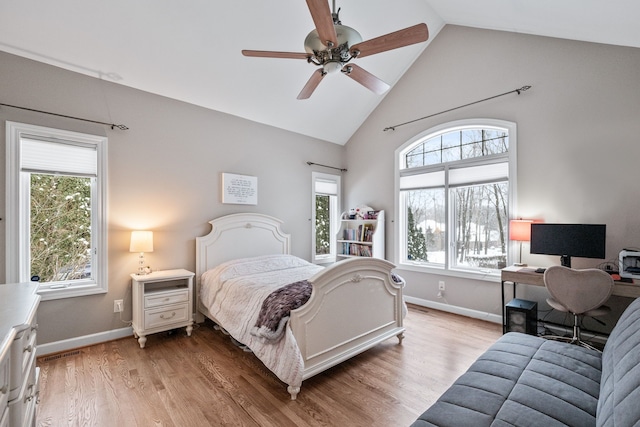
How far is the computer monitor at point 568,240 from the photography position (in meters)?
2.68

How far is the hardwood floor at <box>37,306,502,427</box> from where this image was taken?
1905 mm

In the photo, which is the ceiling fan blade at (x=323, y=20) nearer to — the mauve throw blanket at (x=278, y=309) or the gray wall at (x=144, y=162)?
the mauve throw blanket at (x=278, y=309)

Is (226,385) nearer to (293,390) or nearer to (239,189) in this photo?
(293,390)

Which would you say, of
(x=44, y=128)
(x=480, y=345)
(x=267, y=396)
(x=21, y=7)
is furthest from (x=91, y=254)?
(x=480, y=345)

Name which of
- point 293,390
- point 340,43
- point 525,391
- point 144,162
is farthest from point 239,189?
point 525,391

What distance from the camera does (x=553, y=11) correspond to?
2533 mm

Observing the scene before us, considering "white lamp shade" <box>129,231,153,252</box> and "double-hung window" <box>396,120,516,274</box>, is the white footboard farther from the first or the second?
"white lamp shade" <box>129,231,153,252</box>

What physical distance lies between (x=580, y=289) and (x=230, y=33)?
13.3 ft

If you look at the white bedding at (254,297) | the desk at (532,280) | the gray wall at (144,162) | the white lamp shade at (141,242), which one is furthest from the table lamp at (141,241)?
the desk at (532,280)

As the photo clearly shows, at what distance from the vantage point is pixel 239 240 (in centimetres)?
390

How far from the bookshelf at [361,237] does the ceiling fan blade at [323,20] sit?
305cm

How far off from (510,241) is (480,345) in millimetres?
1291

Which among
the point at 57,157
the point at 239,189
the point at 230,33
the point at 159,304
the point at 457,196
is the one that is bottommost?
the point at 159,304

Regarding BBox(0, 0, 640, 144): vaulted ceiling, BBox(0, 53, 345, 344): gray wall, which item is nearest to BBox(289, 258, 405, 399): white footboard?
BBox(0, 53, 345, 344): gray wall
